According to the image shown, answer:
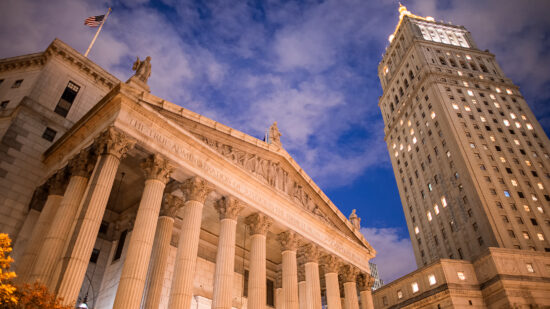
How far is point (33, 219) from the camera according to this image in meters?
24.5

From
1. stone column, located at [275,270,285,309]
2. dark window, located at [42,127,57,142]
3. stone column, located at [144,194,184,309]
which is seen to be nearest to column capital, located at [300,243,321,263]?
stone column, located at [275,270,285,309]

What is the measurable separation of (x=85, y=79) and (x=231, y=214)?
1950cm

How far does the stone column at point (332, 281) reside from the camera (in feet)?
99.3

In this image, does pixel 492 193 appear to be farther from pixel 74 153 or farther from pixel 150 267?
pixel 74 153

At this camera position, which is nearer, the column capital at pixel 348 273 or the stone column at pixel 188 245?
the stone column at pixel 188 245

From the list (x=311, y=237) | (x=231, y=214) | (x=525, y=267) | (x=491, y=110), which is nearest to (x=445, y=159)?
(x=491, y=110)

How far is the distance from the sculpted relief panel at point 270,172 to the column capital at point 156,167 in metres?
4.01

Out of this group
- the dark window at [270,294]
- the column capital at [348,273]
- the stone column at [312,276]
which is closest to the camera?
the stone column at [312,276]

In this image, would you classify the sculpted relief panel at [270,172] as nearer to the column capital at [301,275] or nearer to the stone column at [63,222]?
the column capital at [301,275]

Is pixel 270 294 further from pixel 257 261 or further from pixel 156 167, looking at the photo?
pixel 156 167

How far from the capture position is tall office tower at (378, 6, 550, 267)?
5641cm

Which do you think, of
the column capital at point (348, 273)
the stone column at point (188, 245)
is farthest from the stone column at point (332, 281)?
the stone column at point (188, 245)

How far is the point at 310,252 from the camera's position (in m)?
30.6

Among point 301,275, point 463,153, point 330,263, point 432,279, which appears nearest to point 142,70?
point 330,263
